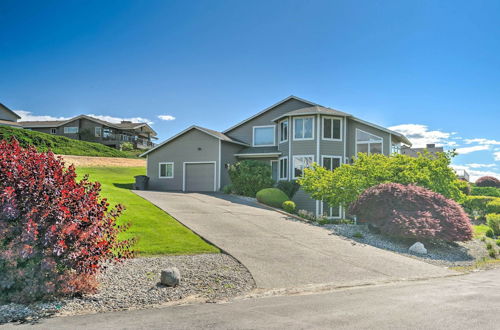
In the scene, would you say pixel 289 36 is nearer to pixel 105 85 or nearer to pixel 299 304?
pixel 105 85

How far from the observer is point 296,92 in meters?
29.4

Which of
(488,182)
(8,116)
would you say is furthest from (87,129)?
(488,182)

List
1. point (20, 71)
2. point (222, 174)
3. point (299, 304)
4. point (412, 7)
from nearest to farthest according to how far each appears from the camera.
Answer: point (299, 304) < point (412, 7) < point (20, 71) < point (222, 174)

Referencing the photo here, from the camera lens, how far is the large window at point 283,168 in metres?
26.7

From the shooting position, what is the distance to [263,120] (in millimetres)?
30312

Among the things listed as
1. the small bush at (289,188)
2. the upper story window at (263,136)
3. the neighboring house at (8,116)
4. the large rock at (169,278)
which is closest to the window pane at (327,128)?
the small bush at (289,188)

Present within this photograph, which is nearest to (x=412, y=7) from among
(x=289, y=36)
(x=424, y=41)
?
(x=424, y=41)

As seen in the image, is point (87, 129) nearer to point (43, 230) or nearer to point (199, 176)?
point (199, 176)

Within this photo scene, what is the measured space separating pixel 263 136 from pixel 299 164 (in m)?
5.30

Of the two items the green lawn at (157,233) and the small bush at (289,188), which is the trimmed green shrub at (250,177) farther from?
the green lawn at (157,233)

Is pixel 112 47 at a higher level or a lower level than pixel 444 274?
higher

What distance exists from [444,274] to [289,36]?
14.0 meters

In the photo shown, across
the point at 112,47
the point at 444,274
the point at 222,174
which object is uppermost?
the point at 112,47

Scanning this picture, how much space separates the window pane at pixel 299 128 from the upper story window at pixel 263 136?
376cm
